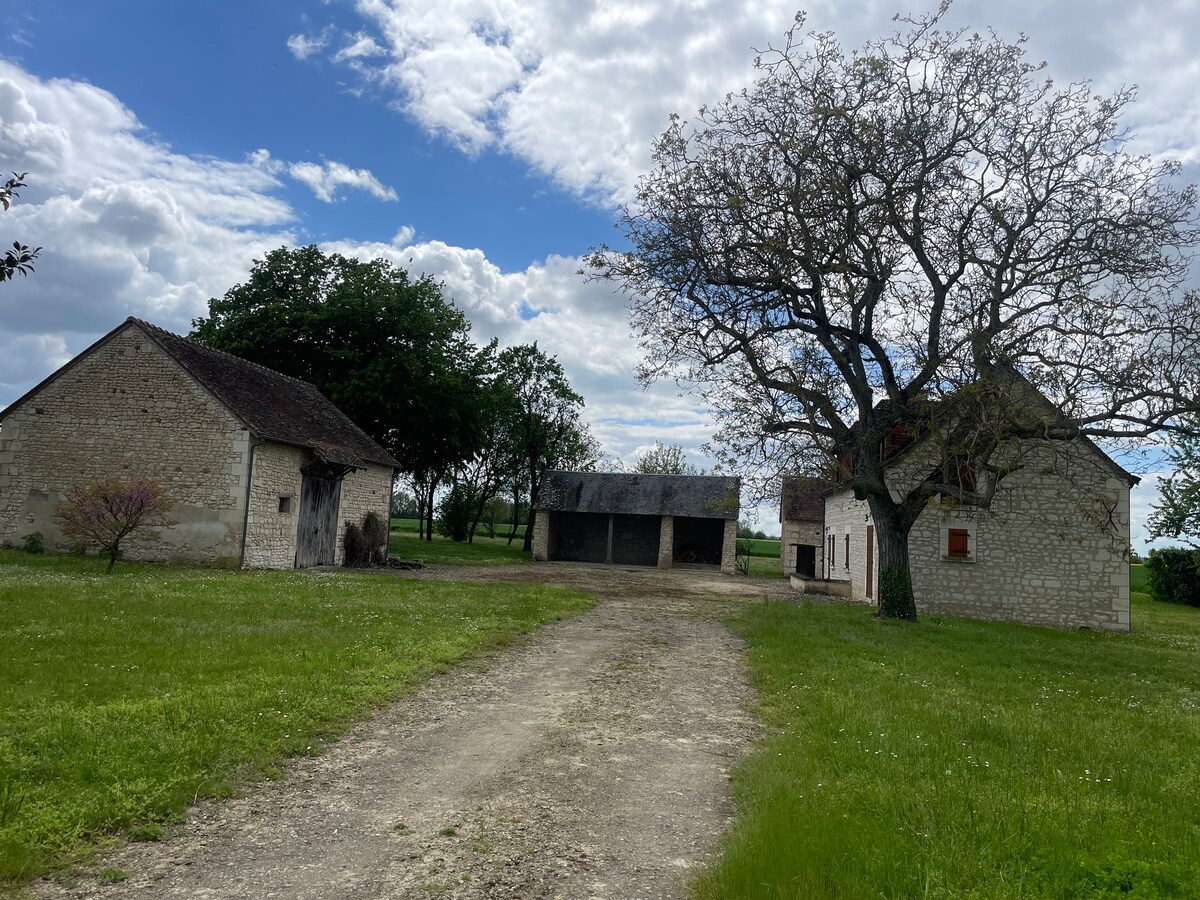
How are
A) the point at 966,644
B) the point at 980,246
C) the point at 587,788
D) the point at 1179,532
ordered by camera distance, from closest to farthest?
1. the point at 587,788
2. the point at 966,644
3. the point at 980,246
4. the point at 1179,532

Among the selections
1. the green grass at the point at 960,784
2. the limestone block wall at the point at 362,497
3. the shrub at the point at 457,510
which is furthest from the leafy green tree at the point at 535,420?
the green grass at the point at 960,784

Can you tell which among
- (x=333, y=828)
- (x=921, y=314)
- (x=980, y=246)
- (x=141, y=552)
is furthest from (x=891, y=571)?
(x=141, y=552)

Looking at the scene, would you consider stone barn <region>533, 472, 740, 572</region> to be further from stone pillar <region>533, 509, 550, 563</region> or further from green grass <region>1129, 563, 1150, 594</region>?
green grass <region>1129, 563, 1150, 594</region>

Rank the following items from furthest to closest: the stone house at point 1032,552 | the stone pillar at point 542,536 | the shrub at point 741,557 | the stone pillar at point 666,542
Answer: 1. the stone pillar at point 542,536
2. the stone pillar at point 666,542
3. the shrub at point 741,557
4. the stone house at point 1032,552

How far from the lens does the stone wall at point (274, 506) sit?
66.2 ft

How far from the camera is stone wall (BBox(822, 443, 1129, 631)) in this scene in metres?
20.7

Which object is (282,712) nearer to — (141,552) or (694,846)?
(694,846)

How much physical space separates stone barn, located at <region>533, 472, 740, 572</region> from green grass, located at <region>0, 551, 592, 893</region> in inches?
913

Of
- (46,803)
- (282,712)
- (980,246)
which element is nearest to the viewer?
(46,803)

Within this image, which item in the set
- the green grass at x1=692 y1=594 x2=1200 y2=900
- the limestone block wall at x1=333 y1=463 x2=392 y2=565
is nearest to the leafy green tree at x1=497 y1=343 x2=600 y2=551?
the limestone block wall at x1=333 y1=463 x2=392 y2=565

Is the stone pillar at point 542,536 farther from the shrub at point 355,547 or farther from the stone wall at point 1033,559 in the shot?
the stone wall at point 1033,559

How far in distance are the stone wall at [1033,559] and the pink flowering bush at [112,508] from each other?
1833 cm

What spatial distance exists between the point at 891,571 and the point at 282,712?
13835 millimetres

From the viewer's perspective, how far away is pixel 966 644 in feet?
45.6
